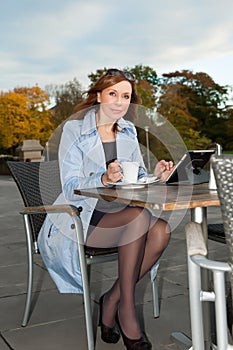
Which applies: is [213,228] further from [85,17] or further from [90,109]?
[85,17]

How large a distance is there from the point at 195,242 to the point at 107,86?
137 cm

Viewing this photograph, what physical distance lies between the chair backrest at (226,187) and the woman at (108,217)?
0.90 m

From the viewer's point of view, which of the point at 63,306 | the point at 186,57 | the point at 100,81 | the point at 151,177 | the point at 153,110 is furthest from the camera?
the point at 186,57

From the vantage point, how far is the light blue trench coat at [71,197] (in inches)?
83.6

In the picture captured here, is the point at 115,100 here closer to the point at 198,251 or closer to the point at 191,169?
the point at 191,169

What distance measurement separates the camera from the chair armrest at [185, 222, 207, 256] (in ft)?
3.41

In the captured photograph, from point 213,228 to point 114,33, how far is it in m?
25.8

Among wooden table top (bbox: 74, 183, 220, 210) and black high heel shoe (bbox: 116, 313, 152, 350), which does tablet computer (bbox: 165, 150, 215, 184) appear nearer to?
wooden table top (bbox: 74, 183, 220, 210)

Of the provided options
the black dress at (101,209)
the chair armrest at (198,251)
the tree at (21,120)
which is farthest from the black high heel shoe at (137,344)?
the tree at (21,120)

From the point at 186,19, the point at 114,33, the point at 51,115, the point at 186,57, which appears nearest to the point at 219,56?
the point at 186,57

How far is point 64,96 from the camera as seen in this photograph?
29.8 metres

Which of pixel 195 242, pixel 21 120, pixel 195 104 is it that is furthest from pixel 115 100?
pixel 195 104

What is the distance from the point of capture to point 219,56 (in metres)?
32.7

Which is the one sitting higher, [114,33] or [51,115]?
[114,33]
